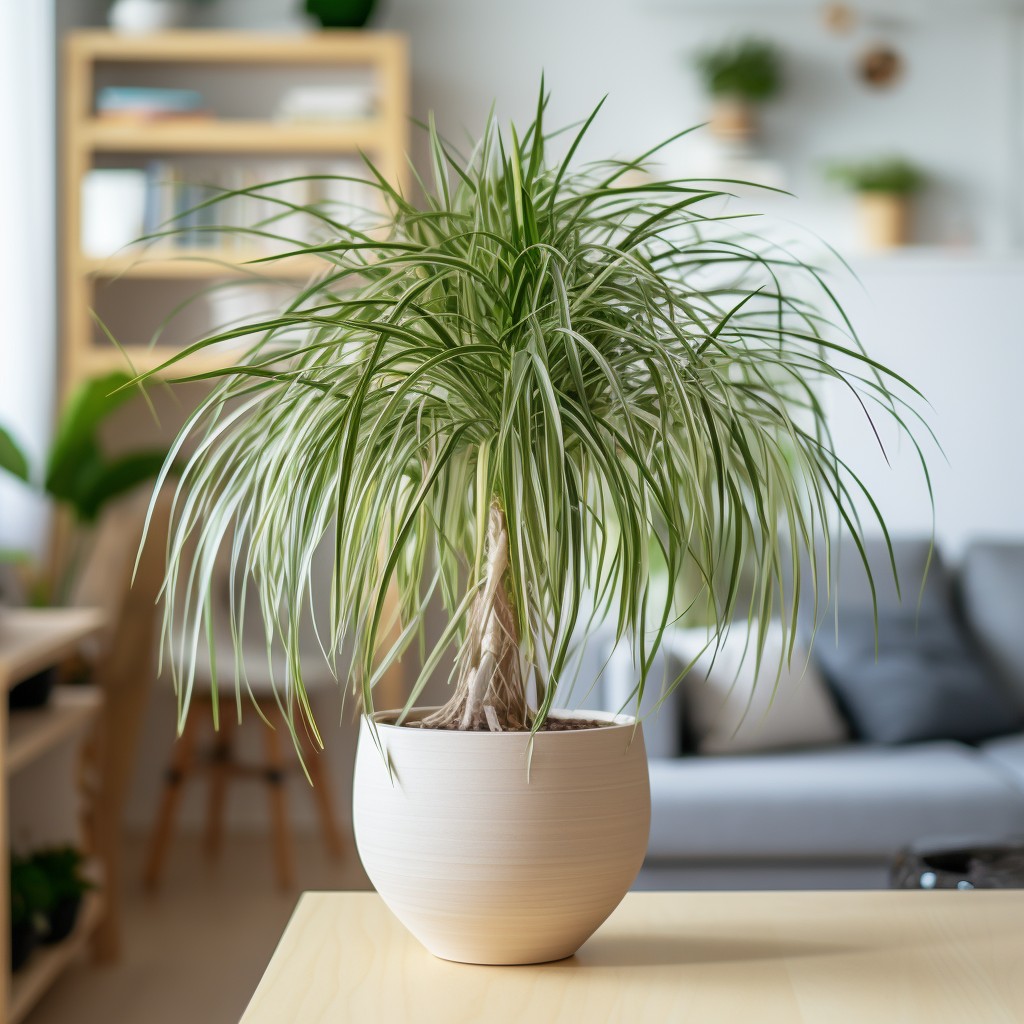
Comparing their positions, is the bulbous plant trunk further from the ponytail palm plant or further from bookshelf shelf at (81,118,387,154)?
bookshelf shelf at (81,118,387,154)

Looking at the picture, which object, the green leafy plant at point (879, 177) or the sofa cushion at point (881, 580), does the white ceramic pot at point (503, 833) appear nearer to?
the sofa cushion at point (881, 580)

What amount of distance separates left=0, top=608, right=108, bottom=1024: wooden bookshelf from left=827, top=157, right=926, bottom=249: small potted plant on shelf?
9.10 feet

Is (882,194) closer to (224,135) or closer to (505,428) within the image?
(224,135)

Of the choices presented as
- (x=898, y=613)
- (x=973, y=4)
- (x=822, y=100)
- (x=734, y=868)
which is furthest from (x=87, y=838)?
(x=973, y=4)

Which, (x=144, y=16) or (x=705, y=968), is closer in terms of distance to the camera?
(x=705, y=968)

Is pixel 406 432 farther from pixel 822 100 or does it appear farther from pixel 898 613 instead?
pixel 822 100

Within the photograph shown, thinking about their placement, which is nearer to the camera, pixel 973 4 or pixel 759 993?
pixel 759 993

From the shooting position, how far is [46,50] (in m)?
3.95

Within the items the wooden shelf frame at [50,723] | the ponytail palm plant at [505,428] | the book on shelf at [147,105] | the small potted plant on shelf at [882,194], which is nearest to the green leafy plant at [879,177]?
the small potted plant on shelf at [882,194]

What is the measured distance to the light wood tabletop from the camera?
3.10 ft

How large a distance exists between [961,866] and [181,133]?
136 inches

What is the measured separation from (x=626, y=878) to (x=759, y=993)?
0.13 m

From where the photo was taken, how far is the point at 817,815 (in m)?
2.71

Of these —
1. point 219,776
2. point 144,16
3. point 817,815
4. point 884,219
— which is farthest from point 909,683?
point 144,16
